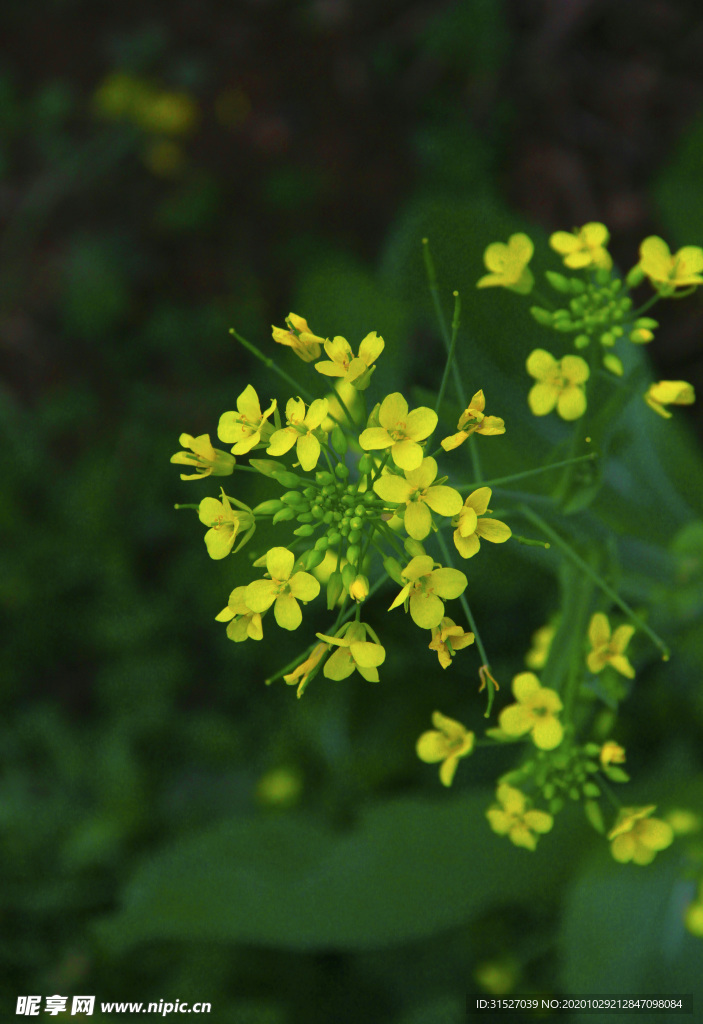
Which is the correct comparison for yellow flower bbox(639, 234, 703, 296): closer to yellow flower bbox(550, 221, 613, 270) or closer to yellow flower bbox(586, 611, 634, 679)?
yellow flower bbox(550, 221, 613, 270)

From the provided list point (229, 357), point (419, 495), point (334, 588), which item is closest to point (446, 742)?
point (334, 588)

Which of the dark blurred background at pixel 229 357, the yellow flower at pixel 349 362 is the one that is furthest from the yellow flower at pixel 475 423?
the dark blurred background at pixel 229 357

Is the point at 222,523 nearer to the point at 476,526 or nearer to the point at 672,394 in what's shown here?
the point at 476,526

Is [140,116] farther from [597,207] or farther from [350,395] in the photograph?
[350,395]

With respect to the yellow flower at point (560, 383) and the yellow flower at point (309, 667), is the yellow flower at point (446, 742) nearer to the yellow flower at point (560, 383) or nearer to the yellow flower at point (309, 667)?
the yellow flower at point (309, 667)

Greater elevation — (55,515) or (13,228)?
(13,228)

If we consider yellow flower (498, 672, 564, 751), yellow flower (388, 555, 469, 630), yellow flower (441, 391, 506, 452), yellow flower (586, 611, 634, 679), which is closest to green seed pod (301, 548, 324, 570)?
yellow flower (388, 555, 469, 630)

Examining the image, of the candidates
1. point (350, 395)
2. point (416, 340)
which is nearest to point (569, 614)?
point (350, 395)
